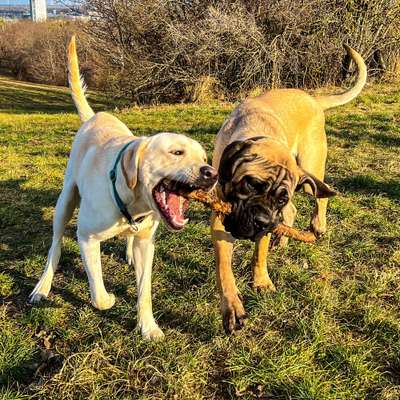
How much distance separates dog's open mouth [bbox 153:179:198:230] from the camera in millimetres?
2918

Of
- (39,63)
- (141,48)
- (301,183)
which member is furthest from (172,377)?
(39,63)

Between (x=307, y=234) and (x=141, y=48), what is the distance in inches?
565

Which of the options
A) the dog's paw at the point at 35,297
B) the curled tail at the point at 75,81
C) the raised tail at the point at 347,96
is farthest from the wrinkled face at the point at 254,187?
the raised tail at the point at 347,96

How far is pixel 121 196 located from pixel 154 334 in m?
0.94

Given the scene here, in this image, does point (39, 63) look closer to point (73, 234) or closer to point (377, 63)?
point (377, 63)

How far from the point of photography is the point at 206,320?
3389 millimetres

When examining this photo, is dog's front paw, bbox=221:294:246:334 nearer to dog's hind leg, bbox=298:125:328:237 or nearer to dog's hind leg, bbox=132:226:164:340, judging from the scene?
dog's hind leg, bbox=132:226:164:340

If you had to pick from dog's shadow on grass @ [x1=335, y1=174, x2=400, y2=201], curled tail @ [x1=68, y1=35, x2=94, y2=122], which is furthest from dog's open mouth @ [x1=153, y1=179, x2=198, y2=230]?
dog's shadow on grass @ [x1=335, y1=174, x2=400, y2=201]

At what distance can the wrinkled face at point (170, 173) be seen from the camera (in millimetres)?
2885

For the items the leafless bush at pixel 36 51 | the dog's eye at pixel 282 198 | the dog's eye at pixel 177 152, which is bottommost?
the leafless bush at pixel 36 51

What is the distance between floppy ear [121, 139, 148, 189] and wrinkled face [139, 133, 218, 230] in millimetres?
31

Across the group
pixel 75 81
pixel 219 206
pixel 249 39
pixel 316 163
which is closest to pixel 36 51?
pixel 249 39

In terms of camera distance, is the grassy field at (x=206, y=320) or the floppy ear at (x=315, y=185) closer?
the grassy field at (x=206, y=320)

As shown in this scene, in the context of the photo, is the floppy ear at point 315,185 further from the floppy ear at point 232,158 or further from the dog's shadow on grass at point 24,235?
the dog's shadow on grass at point 24,235
